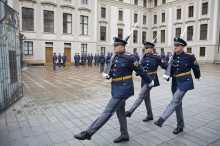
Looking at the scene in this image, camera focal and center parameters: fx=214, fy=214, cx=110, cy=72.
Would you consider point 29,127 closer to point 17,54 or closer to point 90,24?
point 17,54

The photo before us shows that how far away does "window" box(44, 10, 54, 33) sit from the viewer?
2883 cm

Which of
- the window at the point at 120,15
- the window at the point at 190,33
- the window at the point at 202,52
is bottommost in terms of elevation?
the window at the point at 202,52

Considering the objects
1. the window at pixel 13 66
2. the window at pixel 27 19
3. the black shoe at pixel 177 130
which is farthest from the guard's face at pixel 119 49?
the window at pixel 27 19

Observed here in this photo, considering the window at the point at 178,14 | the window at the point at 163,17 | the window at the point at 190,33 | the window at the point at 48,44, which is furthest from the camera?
the window at the point at 163,17

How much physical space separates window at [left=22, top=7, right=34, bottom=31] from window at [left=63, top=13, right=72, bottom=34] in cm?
440

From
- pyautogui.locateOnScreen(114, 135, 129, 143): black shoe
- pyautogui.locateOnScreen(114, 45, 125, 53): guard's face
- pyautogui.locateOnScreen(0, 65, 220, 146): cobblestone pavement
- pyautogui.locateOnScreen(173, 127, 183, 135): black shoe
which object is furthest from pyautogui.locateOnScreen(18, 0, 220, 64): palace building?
pyautogui.locateOnScreen(114, 135, 129, 143): black shoe

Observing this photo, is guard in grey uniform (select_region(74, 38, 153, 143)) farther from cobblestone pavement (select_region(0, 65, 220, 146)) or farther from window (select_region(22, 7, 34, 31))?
window (select_region(22, 7, 34, 31))

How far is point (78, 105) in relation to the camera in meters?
6.89

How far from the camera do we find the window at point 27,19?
2732 cm

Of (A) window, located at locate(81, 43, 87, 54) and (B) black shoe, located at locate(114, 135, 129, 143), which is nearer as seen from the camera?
(B) black shoe, located at locate(114, 135, 129, 143)

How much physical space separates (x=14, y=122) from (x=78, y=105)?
7.09 ft

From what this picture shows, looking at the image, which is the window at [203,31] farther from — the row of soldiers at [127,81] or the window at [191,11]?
the row of soldiers at [127,81]

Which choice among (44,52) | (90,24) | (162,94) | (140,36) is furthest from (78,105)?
(140,36)

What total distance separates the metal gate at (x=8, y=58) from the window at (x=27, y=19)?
72.2 feet
